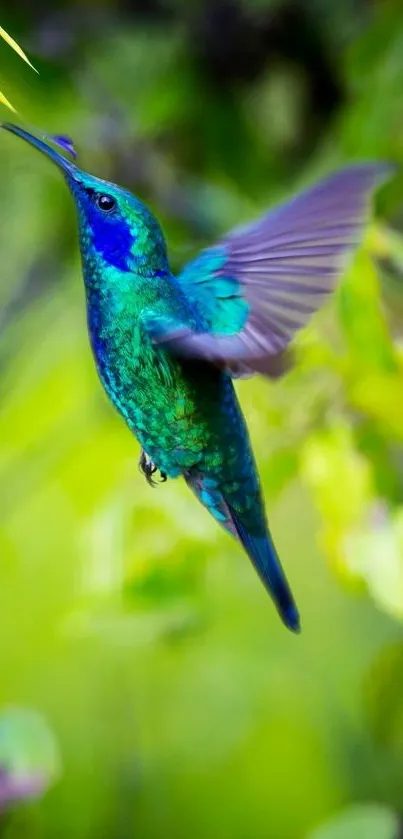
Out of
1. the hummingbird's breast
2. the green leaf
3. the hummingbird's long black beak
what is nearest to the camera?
the hummingbird's long black beak

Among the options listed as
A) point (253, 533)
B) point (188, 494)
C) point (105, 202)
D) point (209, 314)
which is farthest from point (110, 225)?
point (188, 494)

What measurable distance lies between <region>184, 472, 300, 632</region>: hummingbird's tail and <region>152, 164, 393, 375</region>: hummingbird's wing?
0.12 meters

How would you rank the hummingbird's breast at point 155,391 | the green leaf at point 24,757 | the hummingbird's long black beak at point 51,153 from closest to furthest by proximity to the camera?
1. the hummingbird's long black beak at point 51,153
2. the hummingbird's breast at point 155,391
3. the green leaf at point 24,757

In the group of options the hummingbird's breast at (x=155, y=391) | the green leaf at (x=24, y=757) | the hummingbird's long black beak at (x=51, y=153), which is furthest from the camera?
the green leaf at (x=24, y=757)

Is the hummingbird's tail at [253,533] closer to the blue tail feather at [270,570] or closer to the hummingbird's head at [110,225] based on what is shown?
the blue tail feather at [270,570]

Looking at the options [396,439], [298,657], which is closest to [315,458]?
[396,439]

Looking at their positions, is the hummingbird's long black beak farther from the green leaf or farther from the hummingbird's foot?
the green leaf

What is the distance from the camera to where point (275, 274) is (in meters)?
0.72

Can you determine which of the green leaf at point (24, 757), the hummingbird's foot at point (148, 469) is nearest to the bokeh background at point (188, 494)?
the green leaf at point (24, 757)

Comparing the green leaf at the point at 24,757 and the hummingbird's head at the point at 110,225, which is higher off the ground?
the hummingbird's head at the point at 110,225

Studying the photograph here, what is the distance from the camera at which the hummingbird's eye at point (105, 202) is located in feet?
1.92

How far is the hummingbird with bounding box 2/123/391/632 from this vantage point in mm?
592

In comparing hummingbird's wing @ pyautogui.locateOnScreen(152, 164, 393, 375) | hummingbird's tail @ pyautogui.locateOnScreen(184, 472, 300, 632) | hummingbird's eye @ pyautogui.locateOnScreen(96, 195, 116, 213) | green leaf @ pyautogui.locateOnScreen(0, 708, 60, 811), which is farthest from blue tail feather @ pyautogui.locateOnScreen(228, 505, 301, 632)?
green leaf @ pyautogui.locateOnScreen(0, 708, 60, 811)

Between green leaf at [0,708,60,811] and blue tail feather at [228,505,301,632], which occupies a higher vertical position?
blue tail feather at [228,505,301,632]
